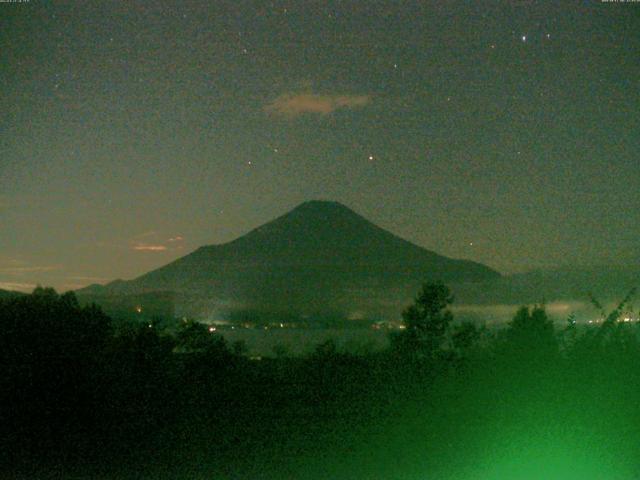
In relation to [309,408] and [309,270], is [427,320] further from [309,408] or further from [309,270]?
[309,270]

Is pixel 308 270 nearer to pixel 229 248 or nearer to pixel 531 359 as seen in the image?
pixel 229 248

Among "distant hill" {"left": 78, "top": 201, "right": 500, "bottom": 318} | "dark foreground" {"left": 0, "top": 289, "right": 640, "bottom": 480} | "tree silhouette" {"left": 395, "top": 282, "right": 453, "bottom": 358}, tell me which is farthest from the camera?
"distant hill" {"left": 78, "top": 201, "right": 500, "bottom": 318}

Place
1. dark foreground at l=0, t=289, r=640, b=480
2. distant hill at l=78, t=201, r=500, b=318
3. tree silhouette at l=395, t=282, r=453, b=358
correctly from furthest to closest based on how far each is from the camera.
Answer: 1. distant hill at l=78, t=201, r=500, b=318
2. tree silhouette at l=395, t=282, r=453, b=358
3. dark foreground at l=0, t=289, r=640, b=480

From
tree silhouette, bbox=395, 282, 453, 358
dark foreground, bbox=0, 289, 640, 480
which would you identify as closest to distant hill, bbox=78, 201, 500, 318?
tree silhouette, bbox=395, 282, 453, 358

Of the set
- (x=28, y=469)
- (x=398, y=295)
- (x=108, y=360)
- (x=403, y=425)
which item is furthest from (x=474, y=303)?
(x=28, y=469)

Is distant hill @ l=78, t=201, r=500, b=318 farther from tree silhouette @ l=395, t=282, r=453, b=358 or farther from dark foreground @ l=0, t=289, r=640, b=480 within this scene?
dark foreground @ l=0, t=289, r=640, b=480

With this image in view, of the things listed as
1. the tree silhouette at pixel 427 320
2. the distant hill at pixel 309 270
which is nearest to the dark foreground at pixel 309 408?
the tree silhouette at pixel 427 320

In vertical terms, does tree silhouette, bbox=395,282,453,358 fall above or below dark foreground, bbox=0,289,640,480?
above

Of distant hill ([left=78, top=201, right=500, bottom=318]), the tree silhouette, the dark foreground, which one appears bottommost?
the dark foreground
